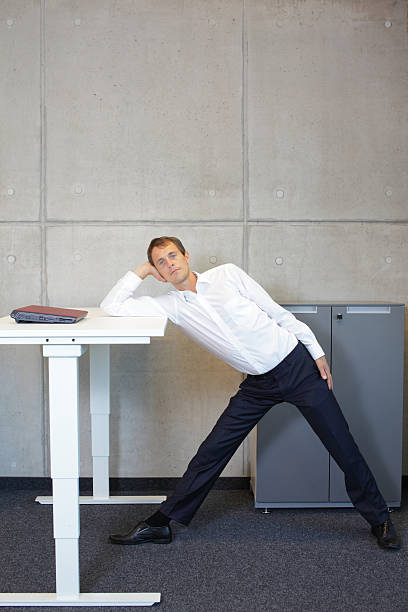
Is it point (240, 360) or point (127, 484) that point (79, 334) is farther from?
point (127, 484)

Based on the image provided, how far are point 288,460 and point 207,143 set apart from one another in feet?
6.72

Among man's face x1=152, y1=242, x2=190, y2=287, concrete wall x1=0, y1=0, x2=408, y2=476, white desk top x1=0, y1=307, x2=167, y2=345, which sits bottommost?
white desk top x1=0, y1=307, x2=167, y2=345

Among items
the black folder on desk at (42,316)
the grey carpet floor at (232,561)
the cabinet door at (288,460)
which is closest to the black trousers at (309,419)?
the grey carpet floor at (232,561)

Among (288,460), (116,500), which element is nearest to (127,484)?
(116,500)

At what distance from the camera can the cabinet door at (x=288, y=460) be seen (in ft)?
Result: 11.5

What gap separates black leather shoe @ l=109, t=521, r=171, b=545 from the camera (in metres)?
3.03

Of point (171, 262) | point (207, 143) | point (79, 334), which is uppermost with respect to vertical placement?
point (207, 143)

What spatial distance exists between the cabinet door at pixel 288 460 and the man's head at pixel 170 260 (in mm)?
1126

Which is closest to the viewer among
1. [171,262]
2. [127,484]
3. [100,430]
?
[171,262]

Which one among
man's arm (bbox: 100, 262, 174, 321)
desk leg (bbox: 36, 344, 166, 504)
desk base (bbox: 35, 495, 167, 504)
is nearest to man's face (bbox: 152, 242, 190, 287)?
man's arm (bbox: 100, 262, 174, 321)

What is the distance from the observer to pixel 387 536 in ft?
9.79

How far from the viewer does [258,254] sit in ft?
12.7

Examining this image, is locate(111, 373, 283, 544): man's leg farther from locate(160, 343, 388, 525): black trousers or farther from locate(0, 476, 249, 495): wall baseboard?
locate(0, 476, 249, 495): wall baseboard

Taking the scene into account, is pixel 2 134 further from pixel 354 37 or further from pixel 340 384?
pixel 340 384
